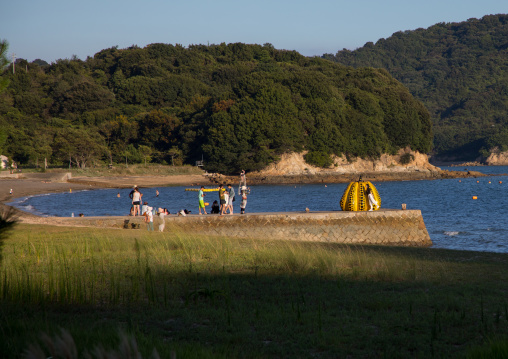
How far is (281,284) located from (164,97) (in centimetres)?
12488

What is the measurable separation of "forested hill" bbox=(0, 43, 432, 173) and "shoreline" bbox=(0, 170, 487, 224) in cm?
438

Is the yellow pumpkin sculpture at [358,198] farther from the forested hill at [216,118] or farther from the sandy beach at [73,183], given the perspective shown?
the forested hill at [216,118]

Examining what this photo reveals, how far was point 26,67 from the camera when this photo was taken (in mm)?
148625

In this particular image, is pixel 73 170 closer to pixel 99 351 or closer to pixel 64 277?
pixel 64 277

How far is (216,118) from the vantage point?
329 ft

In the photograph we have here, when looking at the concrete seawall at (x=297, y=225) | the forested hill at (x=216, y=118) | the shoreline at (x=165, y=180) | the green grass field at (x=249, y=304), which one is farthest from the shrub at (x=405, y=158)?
the green grass field at (x=249, y=304)

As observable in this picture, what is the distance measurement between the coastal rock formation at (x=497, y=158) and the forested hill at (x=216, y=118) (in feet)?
215

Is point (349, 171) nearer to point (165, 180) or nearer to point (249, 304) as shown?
point (165, 180)

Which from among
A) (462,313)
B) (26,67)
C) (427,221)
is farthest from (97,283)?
(26,67)

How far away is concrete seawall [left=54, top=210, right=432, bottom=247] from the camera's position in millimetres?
21969

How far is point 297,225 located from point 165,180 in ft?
225

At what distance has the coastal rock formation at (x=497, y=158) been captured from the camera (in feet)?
584

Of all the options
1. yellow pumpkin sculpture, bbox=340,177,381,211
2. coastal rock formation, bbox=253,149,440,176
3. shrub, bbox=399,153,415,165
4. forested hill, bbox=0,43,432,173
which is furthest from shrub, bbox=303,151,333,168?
yellow pumpkin sculpture, bbox=340,177,381,211

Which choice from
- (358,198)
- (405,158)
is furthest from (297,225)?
(405,158)
